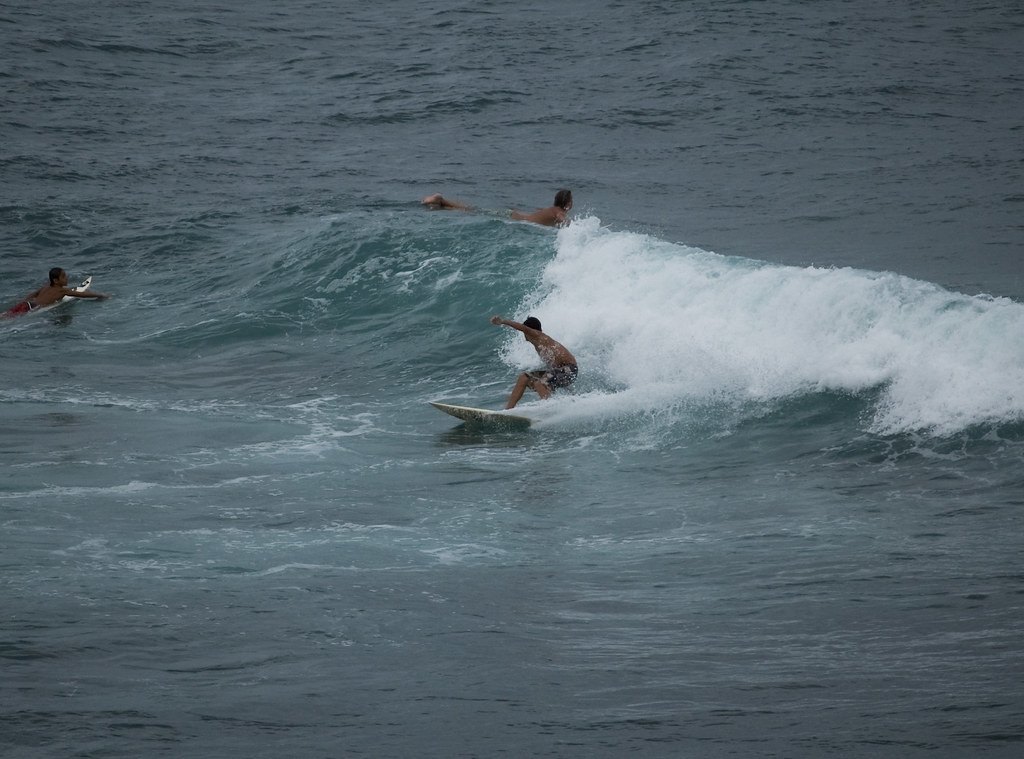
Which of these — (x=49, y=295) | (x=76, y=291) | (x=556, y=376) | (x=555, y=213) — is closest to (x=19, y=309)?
(x=49, y=295)

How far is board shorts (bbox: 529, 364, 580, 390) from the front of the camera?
41.2 feet

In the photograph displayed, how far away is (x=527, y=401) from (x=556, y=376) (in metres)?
0.41

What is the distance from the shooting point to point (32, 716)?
18.7ft

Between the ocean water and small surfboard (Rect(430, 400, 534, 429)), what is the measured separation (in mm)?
128

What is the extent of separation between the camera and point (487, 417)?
11.9 metres

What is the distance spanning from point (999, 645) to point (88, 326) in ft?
43.0

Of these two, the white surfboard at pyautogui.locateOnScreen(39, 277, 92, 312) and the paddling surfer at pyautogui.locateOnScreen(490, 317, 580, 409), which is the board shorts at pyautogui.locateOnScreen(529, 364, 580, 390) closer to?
the paddling surfer at pyautogui.locateOnScreen(490, 317, 580, 409)

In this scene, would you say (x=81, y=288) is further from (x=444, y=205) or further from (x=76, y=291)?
(x=444, y=205)

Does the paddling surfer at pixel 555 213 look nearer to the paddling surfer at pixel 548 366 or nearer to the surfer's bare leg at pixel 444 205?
the surfer's bare leg at pixel 444 205

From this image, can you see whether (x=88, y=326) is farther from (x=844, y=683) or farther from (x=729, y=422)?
(x=844, y=683)

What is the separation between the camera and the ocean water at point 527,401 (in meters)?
6.10

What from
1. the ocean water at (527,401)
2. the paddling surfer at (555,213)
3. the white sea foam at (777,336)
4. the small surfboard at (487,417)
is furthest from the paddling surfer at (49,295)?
the small surfboard at (487,417)

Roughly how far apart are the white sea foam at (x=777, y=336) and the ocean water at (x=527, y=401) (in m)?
0.06

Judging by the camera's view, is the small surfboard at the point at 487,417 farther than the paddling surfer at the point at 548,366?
No
